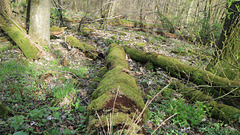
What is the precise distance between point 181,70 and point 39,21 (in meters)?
5.23

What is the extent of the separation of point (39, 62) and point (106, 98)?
3.57 m

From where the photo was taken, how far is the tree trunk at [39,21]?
507 cm

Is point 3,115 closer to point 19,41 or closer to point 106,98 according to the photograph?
point 106,98

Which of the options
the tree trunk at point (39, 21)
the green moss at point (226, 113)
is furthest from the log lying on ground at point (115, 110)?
the tree trunk at point (39, 21)

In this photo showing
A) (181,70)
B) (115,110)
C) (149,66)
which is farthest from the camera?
(149,66)

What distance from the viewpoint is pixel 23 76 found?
4.00 m

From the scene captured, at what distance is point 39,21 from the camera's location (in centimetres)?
521

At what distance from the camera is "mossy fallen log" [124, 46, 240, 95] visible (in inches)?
162

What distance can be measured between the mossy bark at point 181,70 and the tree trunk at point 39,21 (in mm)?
3497

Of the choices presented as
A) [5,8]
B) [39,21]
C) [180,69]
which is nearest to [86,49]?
[39,21]

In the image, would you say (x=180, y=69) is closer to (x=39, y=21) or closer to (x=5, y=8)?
(x=39, y=21)

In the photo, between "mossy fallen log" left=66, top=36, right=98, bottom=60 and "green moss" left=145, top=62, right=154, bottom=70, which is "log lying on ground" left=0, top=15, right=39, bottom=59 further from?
"green moss" left=145, top=62, right=154, bottom=70

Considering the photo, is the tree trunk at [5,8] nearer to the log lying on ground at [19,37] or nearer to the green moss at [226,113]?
the log lying on ground at [19,37]

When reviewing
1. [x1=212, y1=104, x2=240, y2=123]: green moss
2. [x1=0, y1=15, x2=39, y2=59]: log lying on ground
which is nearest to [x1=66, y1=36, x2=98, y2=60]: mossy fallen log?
[x1=0, y1=15, x2=39, y2=59]: log lying on ground
